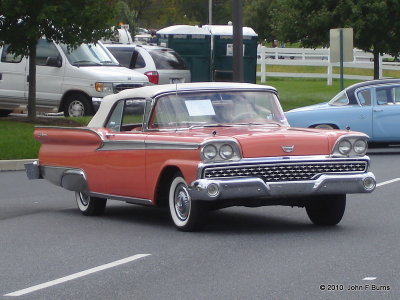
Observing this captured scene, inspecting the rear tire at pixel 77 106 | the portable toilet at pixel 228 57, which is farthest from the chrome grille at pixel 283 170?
the portable toilet at pixel 228 57

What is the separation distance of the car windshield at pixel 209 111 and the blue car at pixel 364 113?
9765mm

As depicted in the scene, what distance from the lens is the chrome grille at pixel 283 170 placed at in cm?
1078

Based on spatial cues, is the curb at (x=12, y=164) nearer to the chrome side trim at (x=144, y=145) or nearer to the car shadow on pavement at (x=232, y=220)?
the car shadow on pavement at (x=232, y=220)

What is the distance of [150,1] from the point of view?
236 ft

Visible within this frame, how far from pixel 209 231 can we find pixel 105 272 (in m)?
2.42

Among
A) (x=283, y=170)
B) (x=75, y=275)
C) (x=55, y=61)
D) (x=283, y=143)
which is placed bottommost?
(x=75, y=275)

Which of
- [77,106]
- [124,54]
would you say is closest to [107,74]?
[77,106]

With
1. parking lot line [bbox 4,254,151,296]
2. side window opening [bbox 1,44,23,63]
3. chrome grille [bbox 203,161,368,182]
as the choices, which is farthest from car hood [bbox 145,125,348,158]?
side window opening [bbox 1,44,23,63]

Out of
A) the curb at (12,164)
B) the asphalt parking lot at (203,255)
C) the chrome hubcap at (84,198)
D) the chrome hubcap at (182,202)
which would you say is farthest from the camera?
the curb at (12,164)

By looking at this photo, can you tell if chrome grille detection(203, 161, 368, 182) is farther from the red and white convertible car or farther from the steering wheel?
the steering wheel

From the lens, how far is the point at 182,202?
37.2 ft

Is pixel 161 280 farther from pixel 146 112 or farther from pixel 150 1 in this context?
pixel 150 1

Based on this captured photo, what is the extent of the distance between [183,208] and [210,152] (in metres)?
0.87

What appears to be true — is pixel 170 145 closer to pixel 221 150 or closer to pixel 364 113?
pixel 221 150
